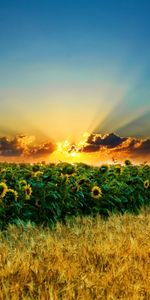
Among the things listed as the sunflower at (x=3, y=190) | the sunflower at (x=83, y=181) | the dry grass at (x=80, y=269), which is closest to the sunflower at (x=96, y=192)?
the sunflower at (x=83, y=181)

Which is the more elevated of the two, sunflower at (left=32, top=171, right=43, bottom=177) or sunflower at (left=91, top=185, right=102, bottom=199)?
sunflower at (left=32, top=171, right=43, bottom=177)

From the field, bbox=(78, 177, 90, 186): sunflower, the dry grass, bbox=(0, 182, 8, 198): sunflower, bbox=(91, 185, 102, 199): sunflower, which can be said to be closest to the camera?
the dry grass

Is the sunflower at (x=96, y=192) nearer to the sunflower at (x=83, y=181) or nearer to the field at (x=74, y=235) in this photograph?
the field at (x=74, y=235)

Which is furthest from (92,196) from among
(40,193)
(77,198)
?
(40,193)

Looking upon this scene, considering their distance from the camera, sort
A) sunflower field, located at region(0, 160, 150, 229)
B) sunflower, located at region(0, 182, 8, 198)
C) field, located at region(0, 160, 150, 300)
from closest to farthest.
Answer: field, located at region(0, 160, 150, 300)
sunflower, located at region(0, 182, 8, 198)
sunflower field, located at region(0, 160, 150, 229)

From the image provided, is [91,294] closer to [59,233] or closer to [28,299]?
[28,299]

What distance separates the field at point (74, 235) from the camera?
4.42m

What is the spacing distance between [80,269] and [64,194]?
11.3 ft

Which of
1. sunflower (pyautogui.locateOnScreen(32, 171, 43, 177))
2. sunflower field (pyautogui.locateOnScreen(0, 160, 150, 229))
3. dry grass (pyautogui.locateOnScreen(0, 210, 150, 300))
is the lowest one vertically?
dry grass (pyautogui.locateOnScreen(0, 210, 150, 300))

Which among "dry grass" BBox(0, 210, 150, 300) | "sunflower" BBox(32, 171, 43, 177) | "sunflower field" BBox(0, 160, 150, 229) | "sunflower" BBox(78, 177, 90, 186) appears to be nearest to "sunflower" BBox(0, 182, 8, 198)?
"sunflower field" BBox(0, 160, 150, 229)

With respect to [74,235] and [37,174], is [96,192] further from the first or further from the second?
[74,235]

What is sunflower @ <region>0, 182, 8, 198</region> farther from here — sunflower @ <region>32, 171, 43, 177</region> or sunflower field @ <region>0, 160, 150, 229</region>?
sunflower @ <region>32, 171, 43, 177</region>

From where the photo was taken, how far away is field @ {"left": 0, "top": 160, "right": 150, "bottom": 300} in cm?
442

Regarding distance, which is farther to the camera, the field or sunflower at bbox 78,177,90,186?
sunflower at bbox 78,177,90,186
